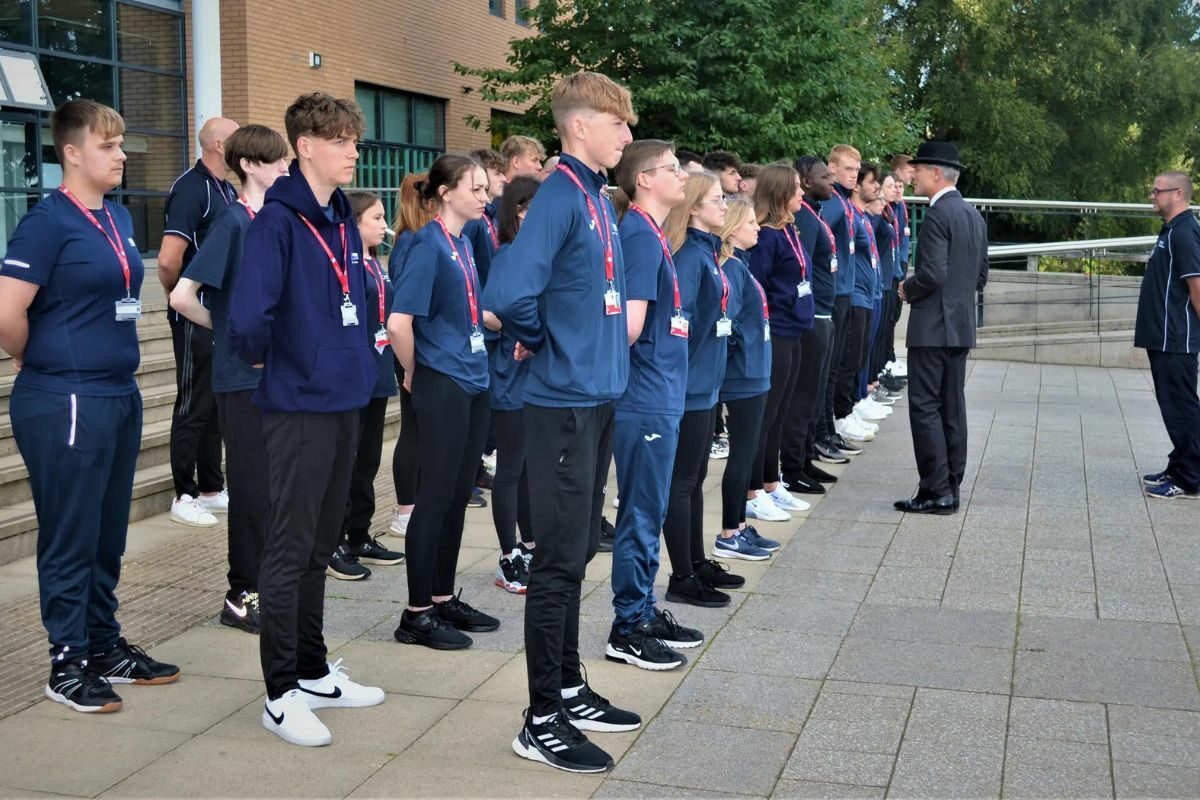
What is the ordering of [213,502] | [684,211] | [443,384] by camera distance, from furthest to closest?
[213,502]
[684,211]
[443,384]

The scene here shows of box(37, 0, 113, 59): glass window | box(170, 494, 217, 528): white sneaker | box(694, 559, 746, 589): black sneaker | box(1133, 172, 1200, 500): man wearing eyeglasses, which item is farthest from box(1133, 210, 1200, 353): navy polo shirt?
box(37, 0, 113, 59): glass window

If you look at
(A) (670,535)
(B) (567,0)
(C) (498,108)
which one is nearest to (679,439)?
(A) (670,535)

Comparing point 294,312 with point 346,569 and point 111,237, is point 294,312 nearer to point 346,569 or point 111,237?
point 111,237

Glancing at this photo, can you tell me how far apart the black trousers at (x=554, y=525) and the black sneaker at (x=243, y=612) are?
1.88 m

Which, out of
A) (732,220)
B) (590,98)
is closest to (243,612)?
(590,98)

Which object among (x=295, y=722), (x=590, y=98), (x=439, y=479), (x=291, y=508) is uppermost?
(x=590, y=98)

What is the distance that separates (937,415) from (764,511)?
136 cm

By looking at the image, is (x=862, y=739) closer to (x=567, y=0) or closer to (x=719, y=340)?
(x=719, y=340)

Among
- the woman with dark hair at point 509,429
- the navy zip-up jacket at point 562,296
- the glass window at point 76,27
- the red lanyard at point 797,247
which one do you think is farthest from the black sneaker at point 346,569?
the glass window at point 76,27

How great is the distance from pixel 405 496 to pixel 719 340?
2114 mm

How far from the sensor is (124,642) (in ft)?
17.5

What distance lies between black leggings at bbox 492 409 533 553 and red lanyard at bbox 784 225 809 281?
2493 millimetres

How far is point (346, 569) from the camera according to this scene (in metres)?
6.93

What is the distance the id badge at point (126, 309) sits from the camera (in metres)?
5.04
